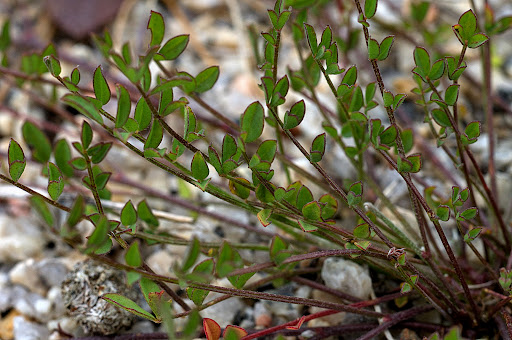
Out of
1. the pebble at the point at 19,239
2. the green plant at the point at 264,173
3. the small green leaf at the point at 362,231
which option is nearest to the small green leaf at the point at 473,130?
the green plant at the point at 264,173

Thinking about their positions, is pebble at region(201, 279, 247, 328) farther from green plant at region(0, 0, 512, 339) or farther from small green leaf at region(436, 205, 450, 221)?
small green leaf at region(436, 205, 450, 221)

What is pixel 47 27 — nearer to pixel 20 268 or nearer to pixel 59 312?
pixel 20 268

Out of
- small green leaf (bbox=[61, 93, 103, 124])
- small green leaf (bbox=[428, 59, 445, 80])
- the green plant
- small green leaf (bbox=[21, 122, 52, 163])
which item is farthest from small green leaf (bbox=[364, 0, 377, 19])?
small green leaf (bbox=[21, 122, 52, 163])

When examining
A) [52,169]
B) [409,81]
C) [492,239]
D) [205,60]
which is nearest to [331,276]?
[492,239]

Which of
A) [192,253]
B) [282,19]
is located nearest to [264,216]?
[192,253]

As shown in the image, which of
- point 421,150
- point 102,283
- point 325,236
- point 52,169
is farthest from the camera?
point 421,150

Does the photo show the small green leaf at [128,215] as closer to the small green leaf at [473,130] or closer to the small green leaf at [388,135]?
the small green leaf at [388,135]

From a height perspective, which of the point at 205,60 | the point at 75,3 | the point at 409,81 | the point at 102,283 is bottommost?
the point at 102,283
